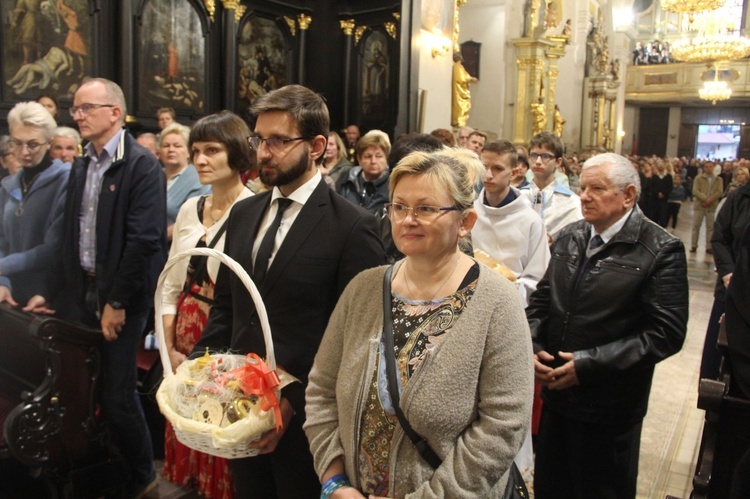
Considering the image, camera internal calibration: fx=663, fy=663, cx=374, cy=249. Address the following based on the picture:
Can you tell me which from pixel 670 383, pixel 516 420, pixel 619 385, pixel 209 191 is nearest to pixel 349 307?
pixel 516 420

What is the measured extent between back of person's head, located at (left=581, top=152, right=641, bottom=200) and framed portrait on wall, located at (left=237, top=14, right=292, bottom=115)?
686 centimetres

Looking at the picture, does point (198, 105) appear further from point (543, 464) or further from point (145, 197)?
point (543, 464)

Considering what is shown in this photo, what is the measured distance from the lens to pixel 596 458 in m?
2.81

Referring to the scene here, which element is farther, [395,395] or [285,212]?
[285,212]

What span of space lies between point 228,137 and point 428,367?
1.74 meters

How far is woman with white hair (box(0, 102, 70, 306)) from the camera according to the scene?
140 inches

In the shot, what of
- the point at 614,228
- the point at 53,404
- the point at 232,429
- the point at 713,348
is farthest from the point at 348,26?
the point at 232,429

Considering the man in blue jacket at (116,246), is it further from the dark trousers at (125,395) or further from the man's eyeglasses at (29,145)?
the man's eyeglasses at (29,145)

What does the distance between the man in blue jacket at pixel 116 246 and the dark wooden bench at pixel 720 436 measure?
2502 mm

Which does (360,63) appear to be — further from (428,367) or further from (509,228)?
(428,367)

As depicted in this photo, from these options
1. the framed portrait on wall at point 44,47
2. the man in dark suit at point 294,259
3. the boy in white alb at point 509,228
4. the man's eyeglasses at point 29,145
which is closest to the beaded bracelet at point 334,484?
the man in dark suit at point 294,259

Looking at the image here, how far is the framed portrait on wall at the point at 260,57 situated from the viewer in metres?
9.27

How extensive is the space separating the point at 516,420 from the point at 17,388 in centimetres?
278

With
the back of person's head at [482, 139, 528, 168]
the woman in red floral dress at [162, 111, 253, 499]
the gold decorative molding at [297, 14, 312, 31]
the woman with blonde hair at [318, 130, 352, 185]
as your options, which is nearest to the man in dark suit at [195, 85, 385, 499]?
the woman in red floral dress at [162, 111, 253, 499]
